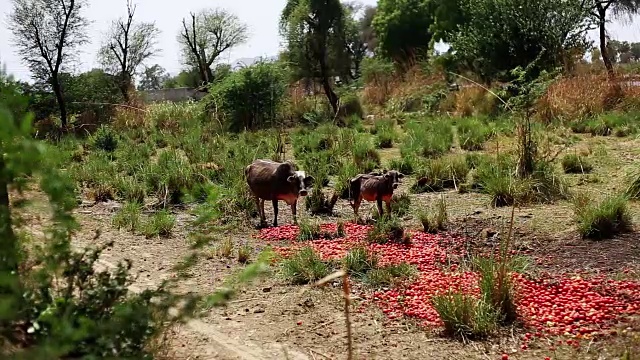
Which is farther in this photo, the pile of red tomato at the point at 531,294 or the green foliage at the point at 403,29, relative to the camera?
the green foliage at the point at 403,29

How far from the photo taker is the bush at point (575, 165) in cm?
914

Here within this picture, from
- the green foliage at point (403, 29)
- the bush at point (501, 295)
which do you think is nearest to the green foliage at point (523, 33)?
the bush at point (501, 295)

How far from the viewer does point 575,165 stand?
916 cm

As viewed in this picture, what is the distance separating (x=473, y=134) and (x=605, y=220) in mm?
6703

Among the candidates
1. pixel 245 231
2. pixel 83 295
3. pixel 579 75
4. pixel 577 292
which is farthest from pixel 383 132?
pixel 83 295

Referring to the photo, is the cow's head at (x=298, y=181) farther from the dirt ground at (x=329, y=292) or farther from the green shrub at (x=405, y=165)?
the green shrub at (x=405, y=165)

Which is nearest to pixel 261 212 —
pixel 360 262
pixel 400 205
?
pixel 400 205

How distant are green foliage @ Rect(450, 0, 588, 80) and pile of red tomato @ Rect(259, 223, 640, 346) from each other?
12.1m

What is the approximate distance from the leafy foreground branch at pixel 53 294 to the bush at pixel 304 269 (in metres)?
2.36

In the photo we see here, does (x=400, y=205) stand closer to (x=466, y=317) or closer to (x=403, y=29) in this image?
(x=466, y=317)

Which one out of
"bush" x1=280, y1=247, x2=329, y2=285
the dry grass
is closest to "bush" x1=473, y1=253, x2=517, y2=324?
"bush" x1=280, y1=247, x2=329, y2=285

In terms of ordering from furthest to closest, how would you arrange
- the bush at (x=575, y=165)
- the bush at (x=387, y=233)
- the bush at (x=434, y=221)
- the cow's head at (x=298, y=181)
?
Result: the bush at (x=575, y=165) → the cow's head at (x=298, y=181) → the bush at (x=434, y=221) → the bush at (x=387, y=233)

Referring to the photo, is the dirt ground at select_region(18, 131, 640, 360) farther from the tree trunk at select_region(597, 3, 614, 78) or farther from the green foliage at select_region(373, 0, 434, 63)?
the green foliage at select_region(373, 0, 434, 63)

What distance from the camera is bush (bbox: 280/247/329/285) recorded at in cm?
503
